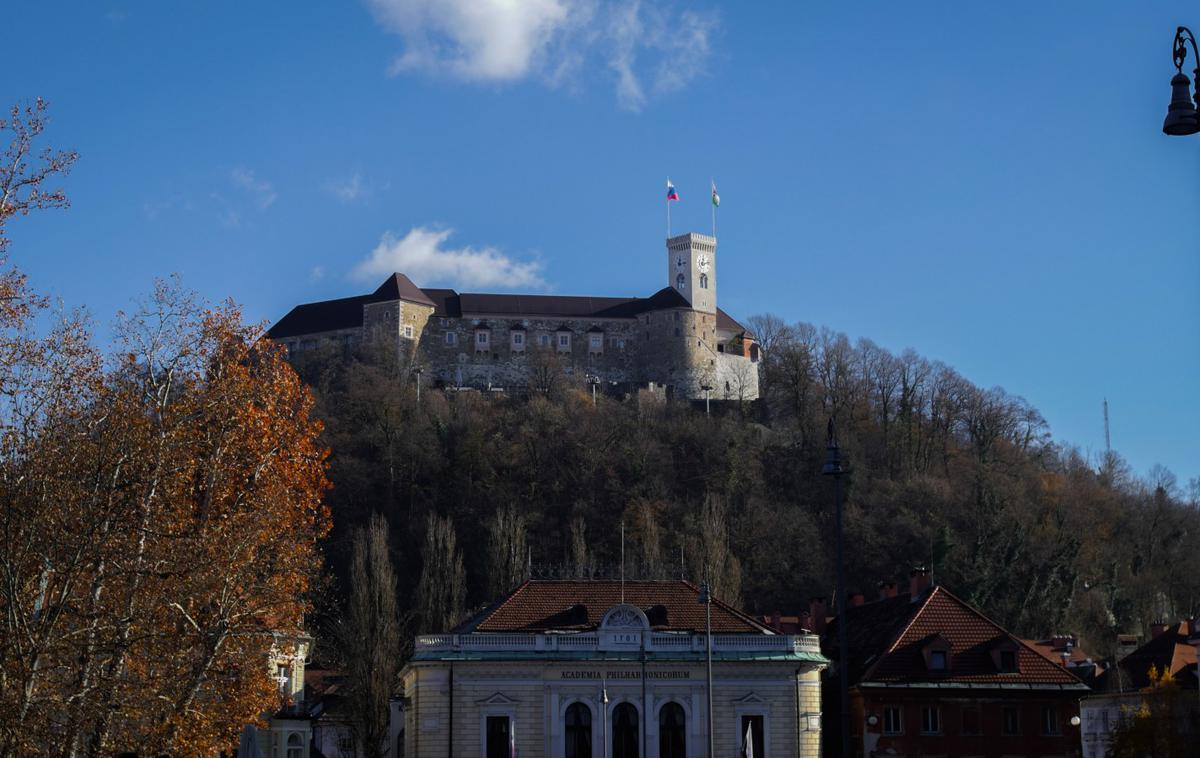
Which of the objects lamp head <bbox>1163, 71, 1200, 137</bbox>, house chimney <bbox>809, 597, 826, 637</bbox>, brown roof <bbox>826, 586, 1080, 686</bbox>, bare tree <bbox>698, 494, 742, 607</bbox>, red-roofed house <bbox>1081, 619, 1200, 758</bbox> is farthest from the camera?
bare tree <bbox>698, 494, 742, 607</bbox>

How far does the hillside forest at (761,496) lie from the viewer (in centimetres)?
9862

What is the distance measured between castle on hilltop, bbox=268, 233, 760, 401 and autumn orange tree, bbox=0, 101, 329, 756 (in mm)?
123930

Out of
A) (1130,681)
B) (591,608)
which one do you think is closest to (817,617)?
(1130,681)

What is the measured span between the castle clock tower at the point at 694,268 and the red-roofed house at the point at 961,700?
386ft

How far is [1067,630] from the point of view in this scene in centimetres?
9644

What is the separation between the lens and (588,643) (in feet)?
177

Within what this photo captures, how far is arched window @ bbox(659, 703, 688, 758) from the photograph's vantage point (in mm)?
53312

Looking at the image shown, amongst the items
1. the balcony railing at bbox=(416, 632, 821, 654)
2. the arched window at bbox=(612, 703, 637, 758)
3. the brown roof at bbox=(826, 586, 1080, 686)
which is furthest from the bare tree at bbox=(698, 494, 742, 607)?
the arched window at bbox=(612, 703, 637, 758)

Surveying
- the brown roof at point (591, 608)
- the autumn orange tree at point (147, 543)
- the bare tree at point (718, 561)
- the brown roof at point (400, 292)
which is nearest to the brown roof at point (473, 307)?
the brown roof at point (400, 292)

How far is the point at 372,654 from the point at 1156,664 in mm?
31435

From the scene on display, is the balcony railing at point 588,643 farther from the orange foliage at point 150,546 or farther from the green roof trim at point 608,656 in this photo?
the orange foliage at point 150,546

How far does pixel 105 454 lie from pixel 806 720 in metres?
29.7

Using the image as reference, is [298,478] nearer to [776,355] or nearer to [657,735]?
[657,735]

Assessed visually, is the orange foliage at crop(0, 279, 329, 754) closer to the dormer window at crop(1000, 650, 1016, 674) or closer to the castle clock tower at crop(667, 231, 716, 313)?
the dormer window at crop(1000, 650, 1016, 674)
